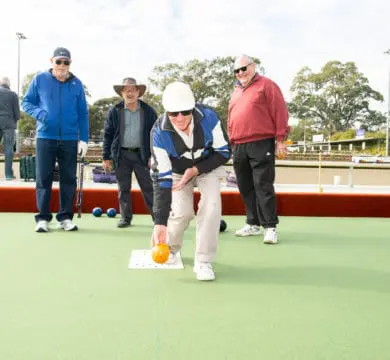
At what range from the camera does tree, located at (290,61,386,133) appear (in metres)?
62.7

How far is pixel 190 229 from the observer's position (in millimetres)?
4164

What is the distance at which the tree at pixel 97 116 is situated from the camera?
1887 inches

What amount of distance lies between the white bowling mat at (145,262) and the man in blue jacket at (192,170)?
22cm

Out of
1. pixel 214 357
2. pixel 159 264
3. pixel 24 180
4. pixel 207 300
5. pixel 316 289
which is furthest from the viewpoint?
pixel 24 180

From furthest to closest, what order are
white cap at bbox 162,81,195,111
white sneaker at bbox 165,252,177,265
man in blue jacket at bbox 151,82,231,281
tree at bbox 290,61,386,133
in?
tree at bbox 290,61,386,133
white sneaker at bbox 165,252,177,265
man in blue jacket at bbox 151,82,231,281
white cap at bbox 162,81,195,111

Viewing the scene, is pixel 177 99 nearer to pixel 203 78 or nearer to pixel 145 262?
pixel 145 262

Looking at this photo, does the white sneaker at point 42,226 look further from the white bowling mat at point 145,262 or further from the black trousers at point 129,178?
the white bowling mat at point 145,262

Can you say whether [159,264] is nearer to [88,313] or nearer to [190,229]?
[88,313]

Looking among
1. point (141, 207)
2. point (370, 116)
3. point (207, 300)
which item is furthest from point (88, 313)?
point (370, 116)

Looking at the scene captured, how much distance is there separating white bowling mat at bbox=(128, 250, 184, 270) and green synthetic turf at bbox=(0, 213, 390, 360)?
6 cm

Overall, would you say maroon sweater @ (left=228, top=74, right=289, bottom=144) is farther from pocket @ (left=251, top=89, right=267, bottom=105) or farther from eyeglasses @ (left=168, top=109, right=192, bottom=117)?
eyeglasses @ (left=168, top=109, right=192, bottom=117)

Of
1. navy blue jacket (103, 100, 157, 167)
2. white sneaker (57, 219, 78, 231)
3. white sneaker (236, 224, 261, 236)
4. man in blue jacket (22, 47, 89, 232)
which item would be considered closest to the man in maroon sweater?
white sneaker (236, 224, 261, 236)

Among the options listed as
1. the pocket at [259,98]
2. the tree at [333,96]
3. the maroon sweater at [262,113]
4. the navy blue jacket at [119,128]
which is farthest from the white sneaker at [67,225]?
the tree at [333,96]

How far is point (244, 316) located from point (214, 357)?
1.43 feet
